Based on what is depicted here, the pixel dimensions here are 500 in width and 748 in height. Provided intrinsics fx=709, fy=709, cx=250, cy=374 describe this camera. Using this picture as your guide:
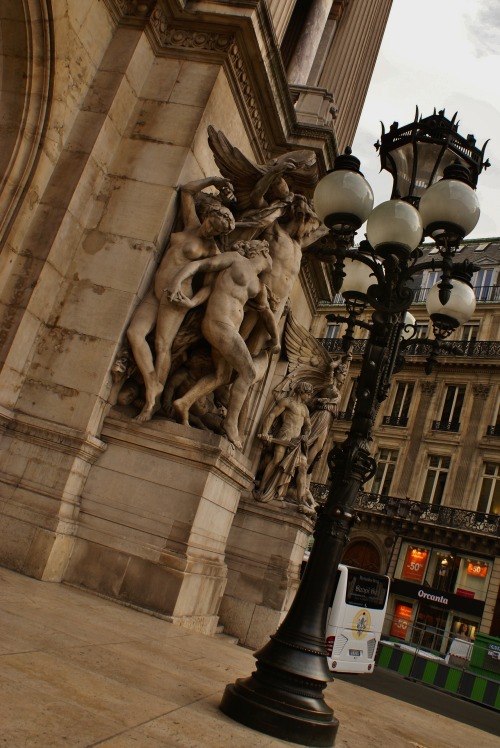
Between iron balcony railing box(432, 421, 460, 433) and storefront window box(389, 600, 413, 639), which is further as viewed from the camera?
iron balcony railing box(432, 421, 460, 433)

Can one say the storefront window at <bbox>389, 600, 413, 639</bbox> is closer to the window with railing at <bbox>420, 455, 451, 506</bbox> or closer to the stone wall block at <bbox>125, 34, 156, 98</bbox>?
the window with railing at <bbox>420, 455, 451, 506</bbox>

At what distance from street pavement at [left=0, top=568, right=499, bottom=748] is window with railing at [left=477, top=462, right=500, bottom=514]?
29538 millimetres

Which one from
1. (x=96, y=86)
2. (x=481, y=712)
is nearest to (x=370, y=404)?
(x=96, y=86)

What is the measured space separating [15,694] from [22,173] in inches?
243

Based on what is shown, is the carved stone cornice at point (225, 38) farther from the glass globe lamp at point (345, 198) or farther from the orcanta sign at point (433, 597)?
the orcanta sign at point (433, 597)

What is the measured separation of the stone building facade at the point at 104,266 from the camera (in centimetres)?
714

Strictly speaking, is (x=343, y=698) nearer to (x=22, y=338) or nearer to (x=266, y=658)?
(x=266, y=658)

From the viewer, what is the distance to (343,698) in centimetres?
715

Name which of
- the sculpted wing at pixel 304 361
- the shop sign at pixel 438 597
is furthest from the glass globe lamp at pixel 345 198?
the shop sign at pixel 438 597

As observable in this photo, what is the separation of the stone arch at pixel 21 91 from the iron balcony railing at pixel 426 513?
90.7 ft

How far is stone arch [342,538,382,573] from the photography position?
1495 inches

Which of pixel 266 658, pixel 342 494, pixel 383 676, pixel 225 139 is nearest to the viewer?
pixel 266 658

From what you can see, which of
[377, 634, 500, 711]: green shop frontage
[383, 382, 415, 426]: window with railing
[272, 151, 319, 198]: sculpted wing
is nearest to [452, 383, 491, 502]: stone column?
[383, 382, 415, 426]: window with railing

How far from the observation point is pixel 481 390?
37750mm
